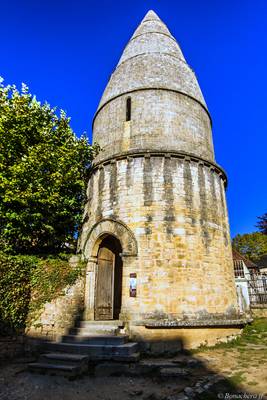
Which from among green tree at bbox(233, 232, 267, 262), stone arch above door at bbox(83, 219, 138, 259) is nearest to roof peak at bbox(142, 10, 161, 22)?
stone arch above door at bbox(83, 219, 138, 259)

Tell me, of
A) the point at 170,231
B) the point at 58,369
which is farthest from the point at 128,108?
the point at 58,369

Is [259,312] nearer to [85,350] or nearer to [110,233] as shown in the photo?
[110,233]

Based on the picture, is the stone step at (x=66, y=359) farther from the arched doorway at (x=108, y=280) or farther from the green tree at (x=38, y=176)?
the green tree at (x=38, y=176)

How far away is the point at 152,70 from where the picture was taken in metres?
13.1

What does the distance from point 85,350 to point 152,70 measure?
38.3 feet

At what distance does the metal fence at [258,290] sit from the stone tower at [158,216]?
10825 millimetres

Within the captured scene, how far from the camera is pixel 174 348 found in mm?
8352

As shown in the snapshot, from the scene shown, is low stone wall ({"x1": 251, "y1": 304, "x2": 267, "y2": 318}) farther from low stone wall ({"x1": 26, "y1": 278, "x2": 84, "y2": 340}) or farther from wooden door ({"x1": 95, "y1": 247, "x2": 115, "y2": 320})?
low stone wall ({"x1": 26, "y1": 278, "x2": 84, "y2": 340})

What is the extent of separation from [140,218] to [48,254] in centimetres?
402

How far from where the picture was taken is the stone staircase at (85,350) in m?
6.65

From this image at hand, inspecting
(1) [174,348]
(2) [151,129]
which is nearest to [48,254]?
(1) [174,348]

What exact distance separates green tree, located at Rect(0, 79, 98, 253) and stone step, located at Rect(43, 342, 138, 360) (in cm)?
421

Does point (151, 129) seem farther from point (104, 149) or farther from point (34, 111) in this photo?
point (34, 111)

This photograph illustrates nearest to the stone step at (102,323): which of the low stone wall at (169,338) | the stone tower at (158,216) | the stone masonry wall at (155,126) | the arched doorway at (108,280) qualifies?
the stone tower at (158,216)
